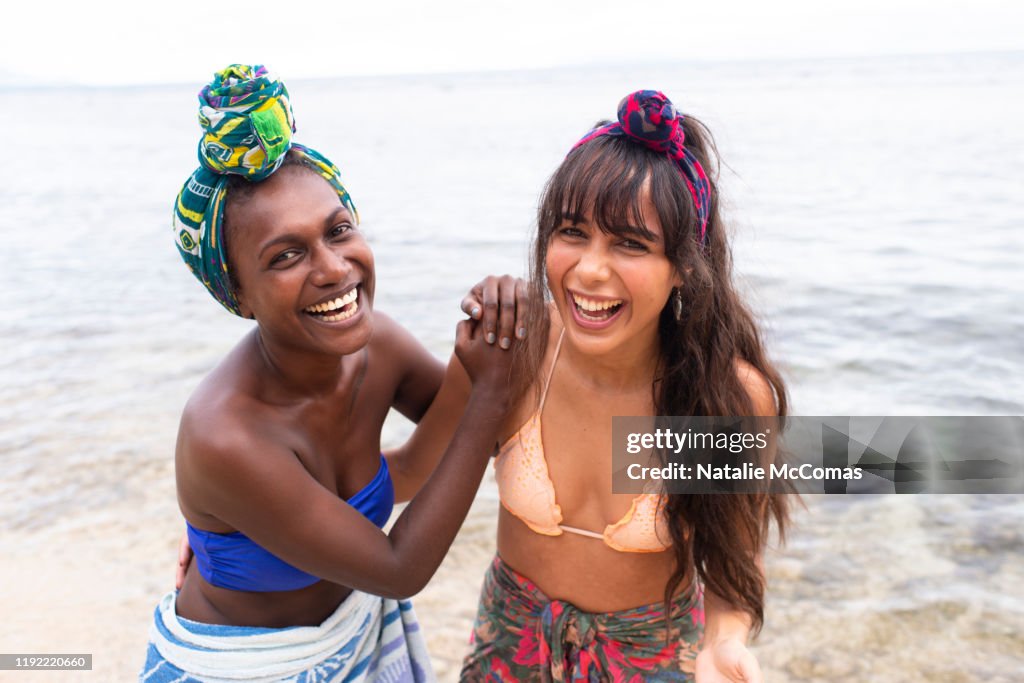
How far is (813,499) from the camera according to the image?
14.8 feet

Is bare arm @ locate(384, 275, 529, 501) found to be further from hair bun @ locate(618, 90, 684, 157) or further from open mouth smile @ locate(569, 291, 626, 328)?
hair bun @ locate(618, 90, 684, 157)

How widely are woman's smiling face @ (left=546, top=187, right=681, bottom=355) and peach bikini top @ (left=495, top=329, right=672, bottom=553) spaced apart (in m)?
0.27

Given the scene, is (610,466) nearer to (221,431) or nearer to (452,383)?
(452,383)

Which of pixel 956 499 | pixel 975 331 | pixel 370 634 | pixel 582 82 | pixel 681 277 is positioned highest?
pixel 582 82

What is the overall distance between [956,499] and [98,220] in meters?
11.3

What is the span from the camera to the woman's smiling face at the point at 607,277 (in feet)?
→ 6.17

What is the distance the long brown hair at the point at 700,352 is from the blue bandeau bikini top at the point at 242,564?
726 millimetres

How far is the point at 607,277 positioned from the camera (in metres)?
1.87

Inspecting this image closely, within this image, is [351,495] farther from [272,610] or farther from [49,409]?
[49,409]

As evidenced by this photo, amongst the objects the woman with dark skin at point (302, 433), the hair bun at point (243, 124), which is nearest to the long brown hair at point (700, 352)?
the woman with dark skin at point (302, 433)

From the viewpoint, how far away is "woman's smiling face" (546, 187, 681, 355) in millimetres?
1882

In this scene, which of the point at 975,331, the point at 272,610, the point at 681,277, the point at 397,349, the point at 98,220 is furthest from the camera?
the point at 98,220

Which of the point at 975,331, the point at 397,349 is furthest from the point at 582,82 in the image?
the point at 397,349

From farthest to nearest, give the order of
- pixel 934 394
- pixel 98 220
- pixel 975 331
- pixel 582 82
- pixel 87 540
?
pixel 582 82 → pixel 98 220 → pixel 975 331 → pixel 934 394 → pixel 87 540
